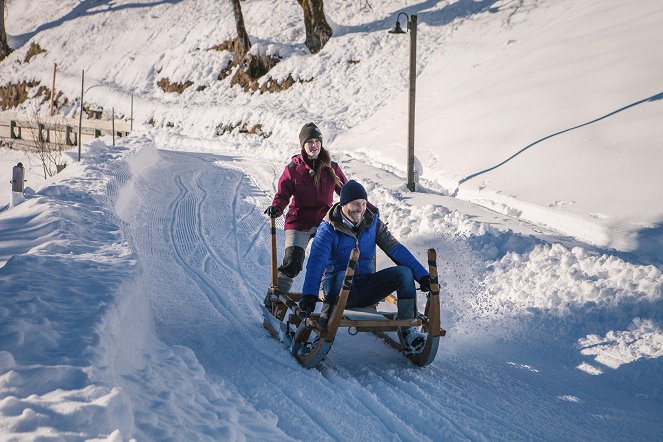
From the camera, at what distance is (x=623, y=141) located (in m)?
9.59

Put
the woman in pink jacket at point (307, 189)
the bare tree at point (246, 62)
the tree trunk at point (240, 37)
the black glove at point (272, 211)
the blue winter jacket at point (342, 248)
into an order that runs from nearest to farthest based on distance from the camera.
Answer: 1. the blue winter jacket at point (342, 248)
2. the black glove at point (272, 211)
3. the woman in pink jacket at point (307, 189)
4. the bare tree at point (246, 62)
5. the tree trunk at point (240, 37)

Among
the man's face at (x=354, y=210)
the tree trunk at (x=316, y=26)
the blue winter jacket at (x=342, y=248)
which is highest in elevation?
the tree trunk at (x=316, y=26)

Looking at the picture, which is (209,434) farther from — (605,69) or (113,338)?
(605,69)

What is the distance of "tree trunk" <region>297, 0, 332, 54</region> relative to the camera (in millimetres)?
Result: 27875

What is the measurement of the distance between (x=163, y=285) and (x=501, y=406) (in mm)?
4127

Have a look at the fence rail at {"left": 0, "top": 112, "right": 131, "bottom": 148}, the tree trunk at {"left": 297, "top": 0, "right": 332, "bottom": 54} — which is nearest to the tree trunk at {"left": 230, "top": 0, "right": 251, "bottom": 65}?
the tree trunk at {"left": 297, "top": 0, "right": 332, "bottom": 54}

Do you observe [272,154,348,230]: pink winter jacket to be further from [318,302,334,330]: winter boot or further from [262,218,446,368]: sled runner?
[318,302,334,330]: winter boot

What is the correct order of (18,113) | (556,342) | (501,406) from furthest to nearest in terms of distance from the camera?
(18,113) < (556,342) < (501,406)

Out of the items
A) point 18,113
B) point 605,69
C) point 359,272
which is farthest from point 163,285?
point 18,113

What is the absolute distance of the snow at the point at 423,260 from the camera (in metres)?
3.85

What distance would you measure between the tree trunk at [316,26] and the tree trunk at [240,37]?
359 centimetres

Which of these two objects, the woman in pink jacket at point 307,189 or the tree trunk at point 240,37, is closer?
the woman in pink jacket at point 307,189

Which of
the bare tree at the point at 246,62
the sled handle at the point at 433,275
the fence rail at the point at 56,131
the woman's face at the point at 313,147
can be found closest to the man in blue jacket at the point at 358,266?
the sled handle at the point at 433,275

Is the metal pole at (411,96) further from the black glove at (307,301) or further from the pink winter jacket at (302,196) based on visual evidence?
the black glove at (307,301)
